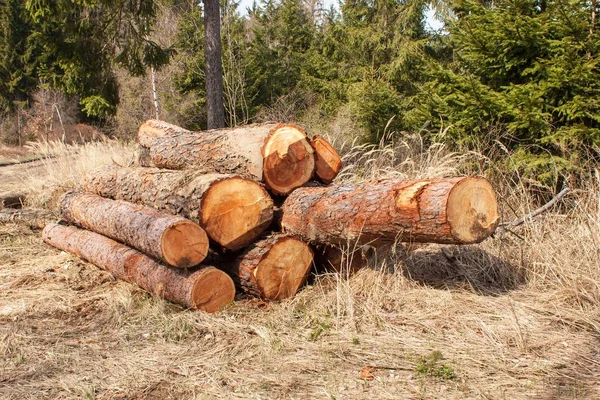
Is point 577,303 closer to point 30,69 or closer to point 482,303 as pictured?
point 482,303

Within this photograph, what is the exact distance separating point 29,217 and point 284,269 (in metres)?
4.56

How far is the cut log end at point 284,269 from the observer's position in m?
4.37

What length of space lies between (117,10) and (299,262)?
750 centimetres

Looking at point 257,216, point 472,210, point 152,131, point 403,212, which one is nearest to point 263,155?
point 257,216

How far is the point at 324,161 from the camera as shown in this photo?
5.07 m

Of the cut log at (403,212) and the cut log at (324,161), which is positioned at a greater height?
the cut log at (324,161)

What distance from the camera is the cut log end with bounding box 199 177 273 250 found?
430 centimetres

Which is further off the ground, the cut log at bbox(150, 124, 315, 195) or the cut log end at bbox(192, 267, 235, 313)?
the cut log at bbox(150, 124, 315, 195)

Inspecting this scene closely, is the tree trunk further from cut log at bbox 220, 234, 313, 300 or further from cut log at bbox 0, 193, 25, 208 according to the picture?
cut log at bbox 220, 234, 313, 300

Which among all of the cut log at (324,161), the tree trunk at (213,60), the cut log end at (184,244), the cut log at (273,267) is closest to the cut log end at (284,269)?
the cut log at (273,267)

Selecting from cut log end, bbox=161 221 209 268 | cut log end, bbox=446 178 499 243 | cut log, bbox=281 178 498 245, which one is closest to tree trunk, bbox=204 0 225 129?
cut log end, bbox=161 221 209 268

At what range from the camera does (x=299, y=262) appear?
452 centimetres

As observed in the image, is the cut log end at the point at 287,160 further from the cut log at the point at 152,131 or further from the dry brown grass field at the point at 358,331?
the cut log at the point at 152,131

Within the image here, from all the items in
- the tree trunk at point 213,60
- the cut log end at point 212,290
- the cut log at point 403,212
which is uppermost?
the tree trunk at point 213,60
